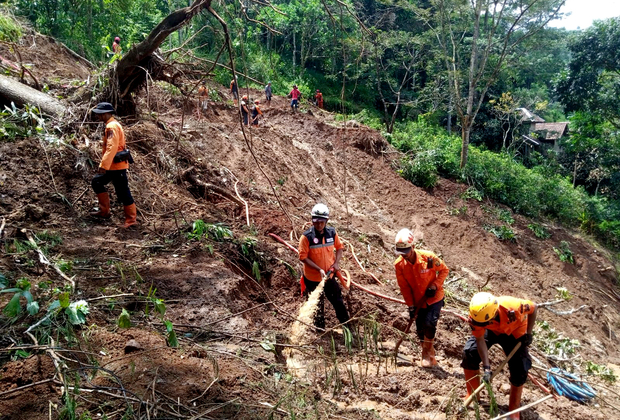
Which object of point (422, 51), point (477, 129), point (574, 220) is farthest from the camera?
point (477, 129)

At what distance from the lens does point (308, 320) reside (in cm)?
450

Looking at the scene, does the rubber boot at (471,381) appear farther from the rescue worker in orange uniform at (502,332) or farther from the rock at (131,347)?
the rock at (131,347)

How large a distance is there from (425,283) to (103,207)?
380 cm

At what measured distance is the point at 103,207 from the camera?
527cm

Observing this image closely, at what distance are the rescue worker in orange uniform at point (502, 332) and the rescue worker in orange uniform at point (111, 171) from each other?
3.95 meters

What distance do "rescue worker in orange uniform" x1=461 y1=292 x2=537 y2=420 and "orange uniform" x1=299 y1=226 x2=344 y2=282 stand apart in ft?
5.04

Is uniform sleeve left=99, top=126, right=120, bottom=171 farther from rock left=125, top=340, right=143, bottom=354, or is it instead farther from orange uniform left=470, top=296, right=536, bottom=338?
orange uniform left=470, top=296, right=536, bottom=338

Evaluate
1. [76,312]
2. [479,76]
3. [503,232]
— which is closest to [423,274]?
[76,312]

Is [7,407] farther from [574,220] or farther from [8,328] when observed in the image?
[574,220]

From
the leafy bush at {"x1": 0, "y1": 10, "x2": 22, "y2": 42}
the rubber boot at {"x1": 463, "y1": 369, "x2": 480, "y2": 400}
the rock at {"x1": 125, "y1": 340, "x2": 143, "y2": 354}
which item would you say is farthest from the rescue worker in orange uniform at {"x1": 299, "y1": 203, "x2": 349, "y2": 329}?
the leafy bush at {"x1": 0, "y1": 10, "x2": 22, "y2": 42}

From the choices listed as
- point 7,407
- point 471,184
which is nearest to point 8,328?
point 7,407

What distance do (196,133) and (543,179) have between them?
1234 cm

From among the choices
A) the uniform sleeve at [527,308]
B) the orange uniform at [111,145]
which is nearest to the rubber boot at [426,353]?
the uniform sleeve at [527,308]

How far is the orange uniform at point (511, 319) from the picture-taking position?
363cm
